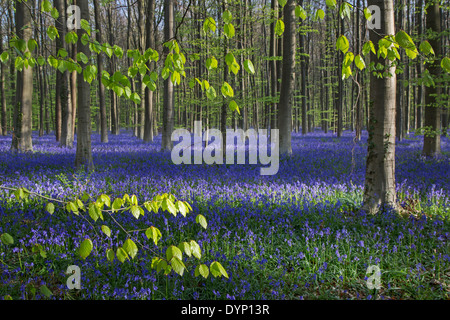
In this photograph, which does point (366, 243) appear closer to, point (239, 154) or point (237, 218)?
point (237, 218)

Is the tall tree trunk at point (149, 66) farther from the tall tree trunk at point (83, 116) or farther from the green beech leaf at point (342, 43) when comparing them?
the green beech leaf at point (342, 43)

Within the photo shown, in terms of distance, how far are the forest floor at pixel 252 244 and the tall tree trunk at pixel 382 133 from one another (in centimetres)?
36

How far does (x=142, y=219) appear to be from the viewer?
5.29 m

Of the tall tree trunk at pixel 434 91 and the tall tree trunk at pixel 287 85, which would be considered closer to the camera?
the tall tree trunk at pixel 434 91

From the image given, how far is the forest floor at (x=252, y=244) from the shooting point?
333 centimetres

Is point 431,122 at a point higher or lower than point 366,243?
higher

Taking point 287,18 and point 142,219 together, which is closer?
point 142,219

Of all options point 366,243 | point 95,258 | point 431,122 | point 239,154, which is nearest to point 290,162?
point 239,154

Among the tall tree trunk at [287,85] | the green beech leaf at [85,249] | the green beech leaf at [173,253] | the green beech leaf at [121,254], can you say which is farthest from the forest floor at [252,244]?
the tall tree trunk at [287,85]

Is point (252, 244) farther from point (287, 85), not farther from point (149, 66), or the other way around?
point (149, 66)

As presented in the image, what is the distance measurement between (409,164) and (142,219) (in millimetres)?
8144
